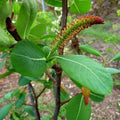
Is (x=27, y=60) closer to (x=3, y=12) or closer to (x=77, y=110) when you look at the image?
(x=3, y=12)

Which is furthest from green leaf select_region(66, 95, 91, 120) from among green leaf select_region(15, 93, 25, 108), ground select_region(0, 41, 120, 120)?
ground select_region(0, 41, 120, 120)

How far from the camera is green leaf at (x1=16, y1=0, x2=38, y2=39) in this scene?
31 centimetres

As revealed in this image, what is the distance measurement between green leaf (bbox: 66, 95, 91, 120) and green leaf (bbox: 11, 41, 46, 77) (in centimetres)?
24

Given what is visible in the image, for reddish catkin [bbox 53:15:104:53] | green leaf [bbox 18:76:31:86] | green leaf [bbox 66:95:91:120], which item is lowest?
green leaf [bbox 66:95:91:120]

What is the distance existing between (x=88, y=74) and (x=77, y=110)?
0.26 meters

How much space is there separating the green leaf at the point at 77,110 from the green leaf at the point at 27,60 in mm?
237

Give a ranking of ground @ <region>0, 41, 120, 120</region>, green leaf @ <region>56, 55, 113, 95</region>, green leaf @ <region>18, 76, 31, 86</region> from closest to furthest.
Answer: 1. green leaf @ <region>56, 55, 113, 95</region>
2. green leaf @ <region>18, 76, 31, 86</region>
3. ground @ <region>0, 41, 120, 120</region>

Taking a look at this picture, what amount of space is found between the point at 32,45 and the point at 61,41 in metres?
0.07

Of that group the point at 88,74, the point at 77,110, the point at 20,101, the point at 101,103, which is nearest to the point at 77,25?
the point at 88,74

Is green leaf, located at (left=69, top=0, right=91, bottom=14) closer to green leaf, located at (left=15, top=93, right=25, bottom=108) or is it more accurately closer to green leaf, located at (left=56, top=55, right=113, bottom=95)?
green leaf, located at (left=56, top=55, right=113, bottom=95)

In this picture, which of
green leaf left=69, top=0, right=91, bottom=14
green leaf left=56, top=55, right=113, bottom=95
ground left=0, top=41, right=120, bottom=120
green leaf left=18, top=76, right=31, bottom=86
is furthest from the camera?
ground left=0, top=41, right=120, bottom=120

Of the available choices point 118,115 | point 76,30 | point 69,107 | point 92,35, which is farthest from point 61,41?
point 92,35

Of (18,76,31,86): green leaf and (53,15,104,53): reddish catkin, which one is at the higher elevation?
(53,15,104,53): reddish catkin

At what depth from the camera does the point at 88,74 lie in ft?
1.03
